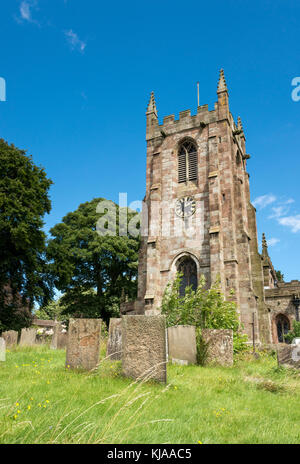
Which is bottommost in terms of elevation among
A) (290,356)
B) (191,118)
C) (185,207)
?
(290,356)

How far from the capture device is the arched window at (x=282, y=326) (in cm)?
2834

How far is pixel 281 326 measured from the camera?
2873 centimetres

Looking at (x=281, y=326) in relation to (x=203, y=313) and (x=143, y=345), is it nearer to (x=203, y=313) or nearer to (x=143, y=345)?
(x=203, y=313)

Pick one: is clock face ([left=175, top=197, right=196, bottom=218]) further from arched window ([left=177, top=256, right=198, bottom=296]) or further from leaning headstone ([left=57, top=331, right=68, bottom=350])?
leaning headstone ([left=57, top=331, right=68, bottom=350])

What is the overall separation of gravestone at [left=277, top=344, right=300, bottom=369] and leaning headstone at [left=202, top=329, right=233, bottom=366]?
1266 mm

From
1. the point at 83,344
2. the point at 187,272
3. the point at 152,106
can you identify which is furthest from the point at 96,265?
the point at 83,344

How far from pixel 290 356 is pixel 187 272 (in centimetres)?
1252

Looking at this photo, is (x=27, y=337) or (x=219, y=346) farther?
(x=27, y=337)

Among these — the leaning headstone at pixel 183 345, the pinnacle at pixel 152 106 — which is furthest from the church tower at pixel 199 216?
the leaning headstone at pixel 183 345

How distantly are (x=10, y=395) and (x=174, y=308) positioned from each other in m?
9.49

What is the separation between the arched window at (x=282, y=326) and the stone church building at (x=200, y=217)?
6969 mm

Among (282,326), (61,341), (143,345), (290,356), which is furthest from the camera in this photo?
(282,326)

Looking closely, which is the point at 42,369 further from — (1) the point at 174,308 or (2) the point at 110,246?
(2) the point at 110,246
